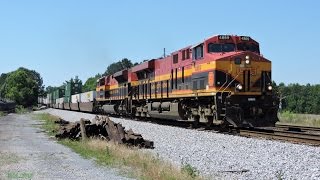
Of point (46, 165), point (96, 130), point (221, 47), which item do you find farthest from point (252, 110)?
point (46, 165)

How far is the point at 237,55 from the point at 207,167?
9.62 metres

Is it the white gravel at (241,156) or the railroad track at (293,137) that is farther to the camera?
the railroad track at (293,137)

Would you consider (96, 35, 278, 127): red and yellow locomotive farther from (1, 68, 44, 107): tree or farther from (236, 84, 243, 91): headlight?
(1, 68, 44, 107): tree

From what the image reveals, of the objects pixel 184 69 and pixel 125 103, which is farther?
pixel 125 103

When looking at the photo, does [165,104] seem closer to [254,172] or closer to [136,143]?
[136,143]

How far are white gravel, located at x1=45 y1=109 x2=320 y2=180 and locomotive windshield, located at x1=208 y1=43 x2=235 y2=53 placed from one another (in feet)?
14.8

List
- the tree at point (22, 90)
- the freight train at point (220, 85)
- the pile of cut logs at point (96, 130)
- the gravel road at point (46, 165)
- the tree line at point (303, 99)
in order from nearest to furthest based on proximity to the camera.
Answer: the gravel road at point (46, 165)
the pile of cut logs at point (96, 130)
the freight train at point (220, 85)
the tree at point (22, 90)
the tree line at point (303, 99)

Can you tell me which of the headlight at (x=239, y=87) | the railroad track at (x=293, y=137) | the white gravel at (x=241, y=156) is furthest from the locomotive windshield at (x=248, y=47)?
the white gravel at (x=241, y=156)

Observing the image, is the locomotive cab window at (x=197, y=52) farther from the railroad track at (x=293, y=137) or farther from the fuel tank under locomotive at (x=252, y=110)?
the railroad track at (x=293, y=137)

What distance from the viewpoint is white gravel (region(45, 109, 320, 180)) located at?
997 centimetres

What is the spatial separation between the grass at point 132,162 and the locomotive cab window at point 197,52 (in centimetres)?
743

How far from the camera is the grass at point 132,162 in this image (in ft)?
30.2

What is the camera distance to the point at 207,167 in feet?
35.9

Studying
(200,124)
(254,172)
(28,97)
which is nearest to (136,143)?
(254,172)
